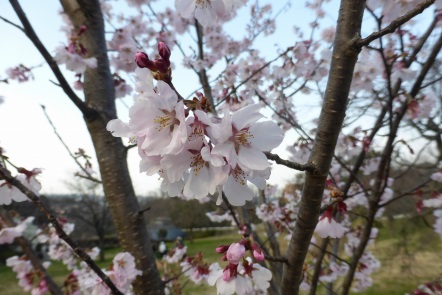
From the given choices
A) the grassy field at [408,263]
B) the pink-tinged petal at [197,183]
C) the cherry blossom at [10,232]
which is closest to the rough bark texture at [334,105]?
the pink-tinged petal at [197,183]

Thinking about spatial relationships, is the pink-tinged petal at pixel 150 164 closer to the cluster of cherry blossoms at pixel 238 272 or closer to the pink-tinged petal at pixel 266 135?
the pink-tinged petal at pixel 266 135

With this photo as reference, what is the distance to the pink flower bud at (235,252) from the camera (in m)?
0.82

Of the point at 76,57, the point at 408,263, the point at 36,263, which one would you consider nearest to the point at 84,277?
the point at 36,263

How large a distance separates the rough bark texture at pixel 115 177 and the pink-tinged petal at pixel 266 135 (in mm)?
1037

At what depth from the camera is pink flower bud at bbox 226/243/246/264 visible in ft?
2.68

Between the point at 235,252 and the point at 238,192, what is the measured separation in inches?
7.7

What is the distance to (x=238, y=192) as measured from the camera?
74cm

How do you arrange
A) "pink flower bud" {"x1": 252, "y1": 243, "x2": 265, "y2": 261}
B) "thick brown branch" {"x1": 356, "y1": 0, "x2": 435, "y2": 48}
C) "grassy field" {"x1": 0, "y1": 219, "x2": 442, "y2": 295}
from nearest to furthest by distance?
"thick brown branch" {"x1": 356, "y1": 0, "x2": 435, "y2": 48} → "pink flower bud" {"x1": 252, "y1": 243, "x2": 265, "y2": 261} → "grassy field" {"x1": 0, "y1": 219, "x2": 442, "y2": 295}

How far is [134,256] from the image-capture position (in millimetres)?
1488

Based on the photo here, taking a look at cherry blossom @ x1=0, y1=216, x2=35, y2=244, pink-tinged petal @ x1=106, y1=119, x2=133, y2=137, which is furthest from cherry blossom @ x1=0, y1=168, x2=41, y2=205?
pink-tinged petal @ x1=106, y1=119, x2=133, y2=137

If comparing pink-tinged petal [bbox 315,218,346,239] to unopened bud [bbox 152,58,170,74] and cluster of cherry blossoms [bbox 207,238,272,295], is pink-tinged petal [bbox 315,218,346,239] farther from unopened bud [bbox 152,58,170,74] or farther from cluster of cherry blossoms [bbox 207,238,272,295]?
unopened bud [bbox 152,58,170,74]

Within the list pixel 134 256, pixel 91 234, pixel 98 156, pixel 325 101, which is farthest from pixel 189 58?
pixel 91 234

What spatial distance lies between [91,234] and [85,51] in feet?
67.4

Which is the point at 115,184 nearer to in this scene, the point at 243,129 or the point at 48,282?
the point at 48,282
